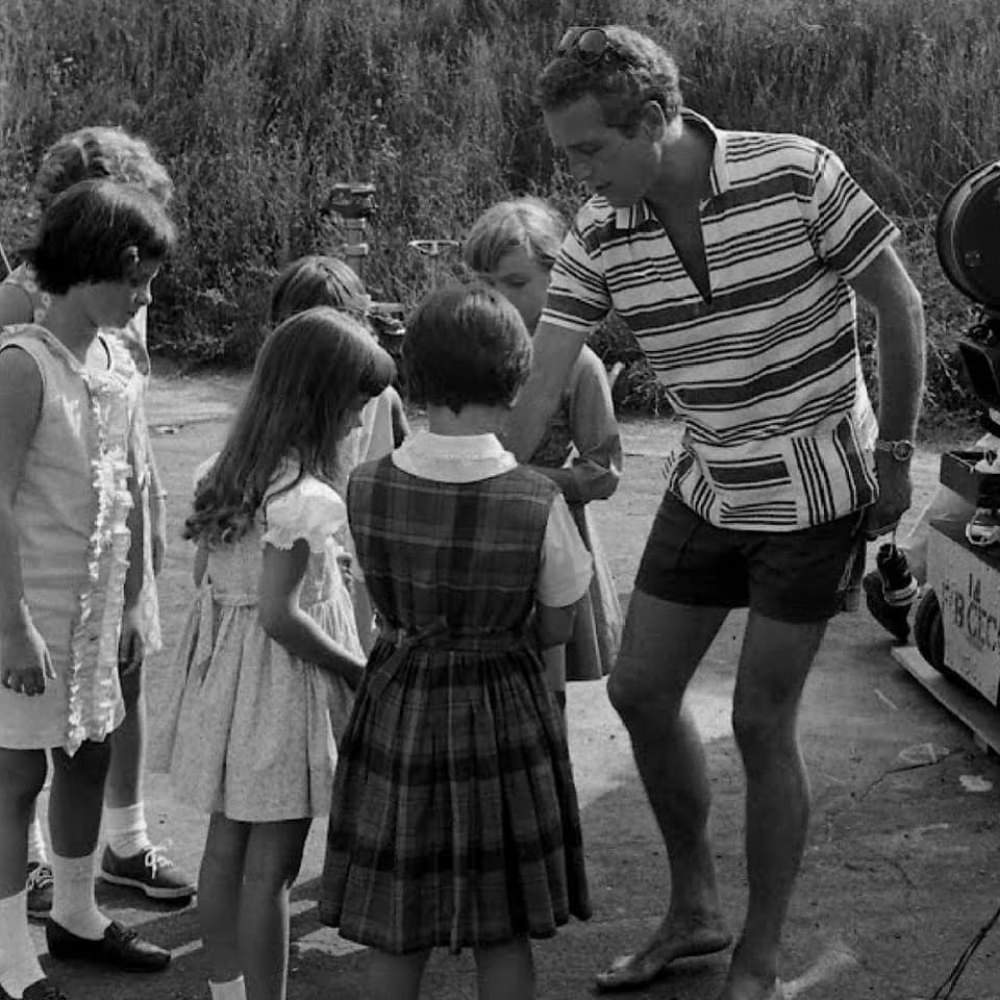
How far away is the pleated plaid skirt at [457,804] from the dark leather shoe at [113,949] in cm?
80

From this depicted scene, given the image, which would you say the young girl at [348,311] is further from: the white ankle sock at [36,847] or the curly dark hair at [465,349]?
the white ankle sock at [36,847]

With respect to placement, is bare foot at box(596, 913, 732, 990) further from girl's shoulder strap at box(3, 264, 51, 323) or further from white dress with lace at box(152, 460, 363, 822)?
girl's shoulder strap at box(3, 264, 51, 323)

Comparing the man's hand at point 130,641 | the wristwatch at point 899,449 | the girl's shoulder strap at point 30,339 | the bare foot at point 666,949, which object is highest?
the girl's shoulder strap at point 30,339

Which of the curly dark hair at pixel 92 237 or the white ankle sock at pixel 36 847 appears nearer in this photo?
the curly dark hair at pixel 92 237

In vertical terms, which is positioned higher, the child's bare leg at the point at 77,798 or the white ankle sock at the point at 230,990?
the child's bare leg at the point at 77,798

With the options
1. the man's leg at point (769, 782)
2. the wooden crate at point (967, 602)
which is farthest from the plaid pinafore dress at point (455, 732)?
the wooden crate at point (967, 602)

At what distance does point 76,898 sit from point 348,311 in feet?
4.30

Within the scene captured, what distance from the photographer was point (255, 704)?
3586 mm

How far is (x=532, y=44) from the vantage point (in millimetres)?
A: 12930

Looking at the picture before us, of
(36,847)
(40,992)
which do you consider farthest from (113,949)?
(36,847)

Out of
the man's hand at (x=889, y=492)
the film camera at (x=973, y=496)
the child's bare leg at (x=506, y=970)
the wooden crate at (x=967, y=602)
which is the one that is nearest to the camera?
the child's bare leg at (x=506, y=970)

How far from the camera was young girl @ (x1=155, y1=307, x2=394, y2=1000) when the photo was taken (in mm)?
3535

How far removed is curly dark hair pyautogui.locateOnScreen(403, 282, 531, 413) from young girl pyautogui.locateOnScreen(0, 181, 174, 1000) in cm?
72

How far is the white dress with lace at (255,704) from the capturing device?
3.55 meters
